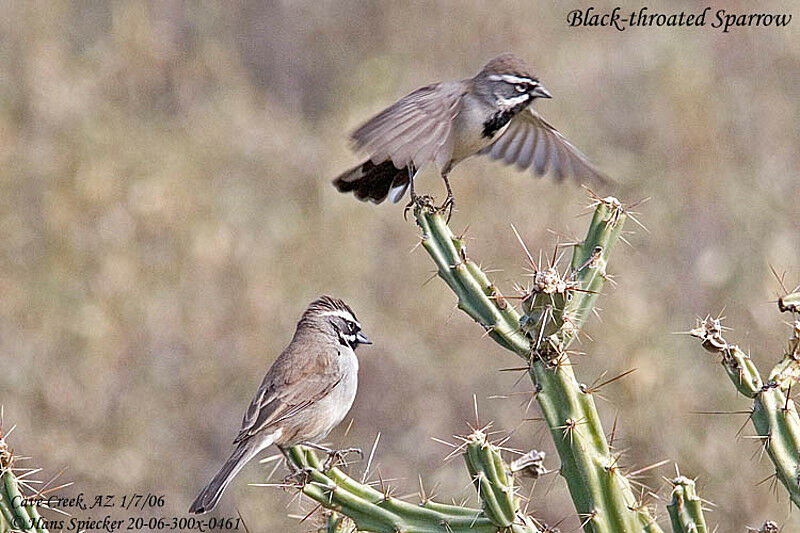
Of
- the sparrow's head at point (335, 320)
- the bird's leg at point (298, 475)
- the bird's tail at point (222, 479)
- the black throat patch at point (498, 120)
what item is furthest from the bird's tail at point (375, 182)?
the bird's leg at point (298, 475)

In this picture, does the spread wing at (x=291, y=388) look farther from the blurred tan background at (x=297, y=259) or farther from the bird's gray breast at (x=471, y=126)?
the blurred tan background at (x=297, y=259)

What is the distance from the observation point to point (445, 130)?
5.71 m

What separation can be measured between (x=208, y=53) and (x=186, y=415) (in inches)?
184

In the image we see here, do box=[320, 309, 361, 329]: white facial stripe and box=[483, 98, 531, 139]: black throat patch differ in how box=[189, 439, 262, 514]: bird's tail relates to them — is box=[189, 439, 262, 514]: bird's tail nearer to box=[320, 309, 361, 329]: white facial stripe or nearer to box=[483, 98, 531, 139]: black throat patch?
box=[320, 309, 361, 329]: white facial stripe

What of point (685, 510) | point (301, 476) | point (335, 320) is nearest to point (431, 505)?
point (301, 476)

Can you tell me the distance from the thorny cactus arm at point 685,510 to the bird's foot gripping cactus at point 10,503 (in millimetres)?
2086

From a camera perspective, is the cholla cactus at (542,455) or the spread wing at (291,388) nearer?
the cholla cactus at (542,455)

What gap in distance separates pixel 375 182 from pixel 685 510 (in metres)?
2.67

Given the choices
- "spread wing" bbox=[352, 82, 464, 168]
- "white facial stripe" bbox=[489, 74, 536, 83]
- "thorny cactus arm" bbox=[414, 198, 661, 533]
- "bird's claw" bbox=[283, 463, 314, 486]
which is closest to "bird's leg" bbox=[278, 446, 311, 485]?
"bird's claw" bbox=[283, 463, 314, 486]

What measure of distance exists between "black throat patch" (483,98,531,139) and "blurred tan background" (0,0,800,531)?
3033 millimetres

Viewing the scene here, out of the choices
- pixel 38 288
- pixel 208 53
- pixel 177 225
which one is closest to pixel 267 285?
pixel 177 225

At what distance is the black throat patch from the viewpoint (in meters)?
5.93

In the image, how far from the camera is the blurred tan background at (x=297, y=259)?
9.09m

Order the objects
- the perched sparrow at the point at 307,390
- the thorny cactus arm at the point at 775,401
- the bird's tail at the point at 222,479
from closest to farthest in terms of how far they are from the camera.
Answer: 1. the thorny cactus arm at the point at 775,401
2. the bird's tail at the point at 222,479
3. the perched sparrow at the point at 307,390
